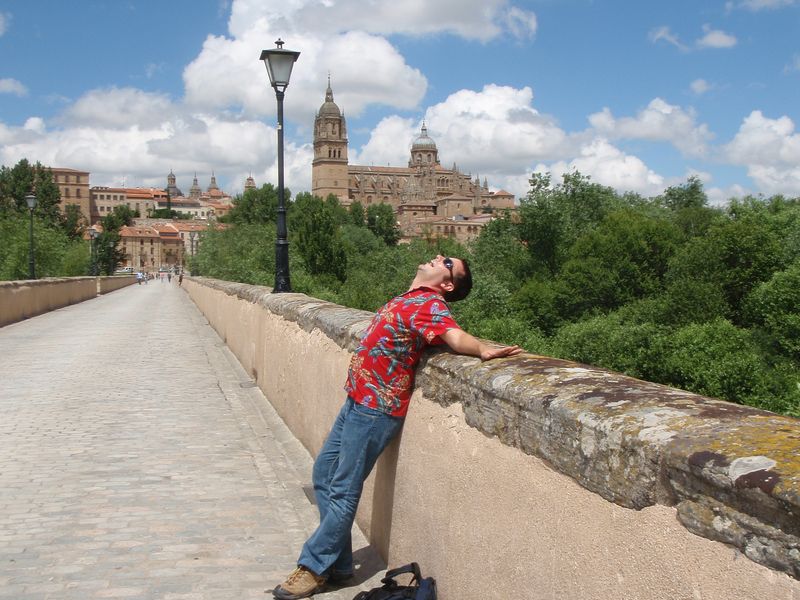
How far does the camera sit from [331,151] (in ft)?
578

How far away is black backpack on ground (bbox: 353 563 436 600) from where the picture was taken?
134 inches

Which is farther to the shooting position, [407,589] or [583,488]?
[407,589]

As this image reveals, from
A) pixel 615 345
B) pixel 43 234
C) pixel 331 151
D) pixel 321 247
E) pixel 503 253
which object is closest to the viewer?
pixel 615 345

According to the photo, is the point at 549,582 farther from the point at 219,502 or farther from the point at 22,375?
the point at 22,375

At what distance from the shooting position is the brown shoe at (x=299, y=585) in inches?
158

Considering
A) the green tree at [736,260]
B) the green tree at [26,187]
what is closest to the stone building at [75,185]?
the green tree at [26,187]

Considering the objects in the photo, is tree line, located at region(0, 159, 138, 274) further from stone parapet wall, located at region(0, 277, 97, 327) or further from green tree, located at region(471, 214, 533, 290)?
green tree, located at region(471, 214, 533, 290)

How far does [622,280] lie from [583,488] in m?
48.8

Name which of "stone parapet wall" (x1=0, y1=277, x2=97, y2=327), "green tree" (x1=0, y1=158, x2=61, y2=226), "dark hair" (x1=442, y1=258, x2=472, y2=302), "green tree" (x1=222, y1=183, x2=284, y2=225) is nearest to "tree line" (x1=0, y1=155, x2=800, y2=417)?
"stone parapet wall" (x1=0, y1=277, x2=97, y2=327)

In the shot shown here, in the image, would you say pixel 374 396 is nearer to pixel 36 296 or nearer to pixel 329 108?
pixel 36 296

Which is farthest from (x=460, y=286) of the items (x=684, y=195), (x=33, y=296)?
(x=684, y=195)

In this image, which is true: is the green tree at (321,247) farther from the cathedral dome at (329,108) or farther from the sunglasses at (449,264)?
the cathedral dome at (329,108)

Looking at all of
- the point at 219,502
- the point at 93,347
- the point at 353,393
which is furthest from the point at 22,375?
the point at 353,393

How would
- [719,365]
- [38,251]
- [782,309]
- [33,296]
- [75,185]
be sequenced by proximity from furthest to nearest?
[75,185], [38,251], [782,309], [719,365], [33,296]
